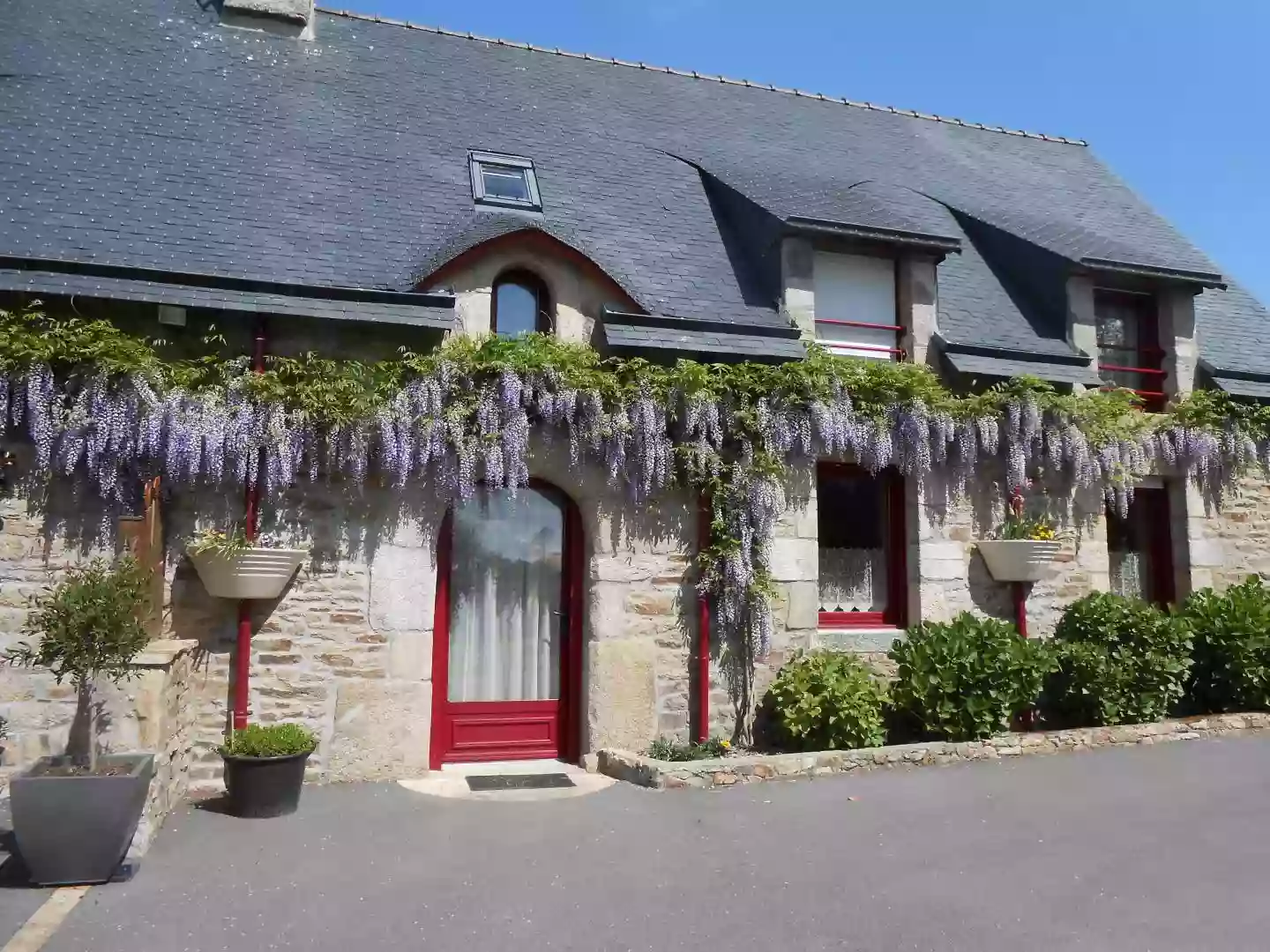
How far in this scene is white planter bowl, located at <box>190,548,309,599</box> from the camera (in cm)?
598

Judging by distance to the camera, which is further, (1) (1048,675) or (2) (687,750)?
(1) (1048,675)

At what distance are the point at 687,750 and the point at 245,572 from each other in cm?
315

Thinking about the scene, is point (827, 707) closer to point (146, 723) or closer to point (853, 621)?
point (853, 621)

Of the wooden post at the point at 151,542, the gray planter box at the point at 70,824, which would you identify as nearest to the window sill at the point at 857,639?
the wooden post at the point at 151,542

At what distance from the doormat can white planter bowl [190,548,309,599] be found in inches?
70.9

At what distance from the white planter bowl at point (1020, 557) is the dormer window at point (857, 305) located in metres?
1.82

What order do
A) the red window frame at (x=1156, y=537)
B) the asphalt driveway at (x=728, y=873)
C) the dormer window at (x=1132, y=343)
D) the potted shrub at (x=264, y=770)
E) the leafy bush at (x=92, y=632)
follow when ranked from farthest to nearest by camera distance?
the dormer window at (x=1132, y=343) < the red window frame at (x=1156, y=537) < the potted shrub at (x=264, y=770) < the leafy bush at (x=92, y=632) < the asphalt driveway at (x=728, y=873)

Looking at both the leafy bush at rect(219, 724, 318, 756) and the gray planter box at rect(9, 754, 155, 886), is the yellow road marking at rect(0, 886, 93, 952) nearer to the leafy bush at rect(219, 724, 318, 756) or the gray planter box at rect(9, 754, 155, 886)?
the gray planter box at rect(9, 754, 155, 886)

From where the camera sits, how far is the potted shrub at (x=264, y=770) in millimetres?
5469

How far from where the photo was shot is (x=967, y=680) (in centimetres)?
704

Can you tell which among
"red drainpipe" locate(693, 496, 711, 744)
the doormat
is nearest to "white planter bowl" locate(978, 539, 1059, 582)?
"red drainpipe" locate(693, 496, 711, 744)

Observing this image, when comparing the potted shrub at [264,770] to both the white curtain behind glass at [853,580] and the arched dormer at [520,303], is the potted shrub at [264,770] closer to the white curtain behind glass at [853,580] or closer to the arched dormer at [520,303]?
the arched dormer at [520,303]

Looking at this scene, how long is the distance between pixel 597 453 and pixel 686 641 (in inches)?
60.4

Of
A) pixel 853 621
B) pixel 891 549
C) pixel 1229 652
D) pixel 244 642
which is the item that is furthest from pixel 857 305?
pixel 244 642
